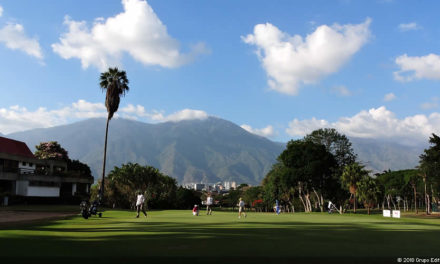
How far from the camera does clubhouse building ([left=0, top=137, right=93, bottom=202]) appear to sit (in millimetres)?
60875

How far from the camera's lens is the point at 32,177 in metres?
62.5

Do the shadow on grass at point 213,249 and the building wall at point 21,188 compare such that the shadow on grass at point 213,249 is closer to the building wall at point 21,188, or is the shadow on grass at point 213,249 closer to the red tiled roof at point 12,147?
the building wall at point 21,188

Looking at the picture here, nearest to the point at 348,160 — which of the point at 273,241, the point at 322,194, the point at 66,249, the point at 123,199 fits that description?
the point at 322,194

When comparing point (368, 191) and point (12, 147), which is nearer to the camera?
point (368, 191)

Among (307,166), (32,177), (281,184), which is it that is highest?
(307,166)

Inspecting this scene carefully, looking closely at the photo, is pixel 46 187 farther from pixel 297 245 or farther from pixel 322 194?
pixel 297 245

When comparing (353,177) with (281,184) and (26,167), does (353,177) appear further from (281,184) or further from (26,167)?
(26,167)

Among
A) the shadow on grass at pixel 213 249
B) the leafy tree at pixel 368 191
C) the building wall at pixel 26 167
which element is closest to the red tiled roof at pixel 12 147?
the building wall at pixel 26 167

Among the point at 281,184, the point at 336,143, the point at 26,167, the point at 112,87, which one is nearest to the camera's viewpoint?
the point at 112,87

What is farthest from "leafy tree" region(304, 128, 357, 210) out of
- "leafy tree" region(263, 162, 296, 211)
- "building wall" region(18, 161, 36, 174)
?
"building wall" region(18, 161, 36, 174)

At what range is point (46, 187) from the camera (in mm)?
65125

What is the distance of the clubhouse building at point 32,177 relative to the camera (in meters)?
60.9

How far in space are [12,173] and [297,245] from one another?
60.2 metres

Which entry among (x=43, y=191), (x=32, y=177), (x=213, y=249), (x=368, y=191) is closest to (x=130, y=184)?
(x=43, y=191)
